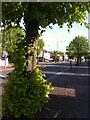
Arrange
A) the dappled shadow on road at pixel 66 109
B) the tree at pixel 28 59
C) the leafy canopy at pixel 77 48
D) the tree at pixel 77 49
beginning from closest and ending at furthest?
the tree at pixel 28 59
the dappled shadow on road at pixel 66 109
the tree at pixel 77 49
the leafy canopy at pixel 77 48

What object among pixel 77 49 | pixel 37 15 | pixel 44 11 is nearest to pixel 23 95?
pixel 37 15

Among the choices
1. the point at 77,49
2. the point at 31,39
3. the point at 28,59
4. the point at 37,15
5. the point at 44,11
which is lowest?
the point at 28,59

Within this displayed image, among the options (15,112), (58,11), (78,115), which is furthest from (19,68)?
(78,115)

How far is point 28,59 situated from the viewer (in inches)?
454

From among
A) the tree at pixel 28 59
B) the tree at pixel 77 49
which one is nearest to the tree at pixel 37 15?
the tree at pixel 28 59

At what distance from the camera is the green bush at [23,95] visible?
10617mm

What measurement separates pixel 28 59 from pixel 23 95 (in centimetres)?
145

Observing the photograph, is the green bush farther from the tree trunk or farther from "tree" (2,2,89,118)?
the tree trunk

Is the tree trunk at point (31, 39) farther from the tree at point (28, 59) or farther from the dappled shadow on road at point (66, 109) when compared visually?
the dappled shadow on road at point (66, 109)

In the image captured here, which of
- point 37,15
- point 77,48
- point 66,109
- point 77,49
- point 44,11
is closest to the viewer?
point 37,15

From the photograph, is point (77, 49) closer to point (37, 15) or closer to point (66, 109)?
point (66, 109)

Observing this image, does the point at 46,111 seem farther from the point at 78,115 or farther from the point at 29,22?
the point at 29,22

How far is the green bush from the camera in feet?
34.8

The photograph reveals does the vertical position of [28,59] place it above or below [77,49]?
below
